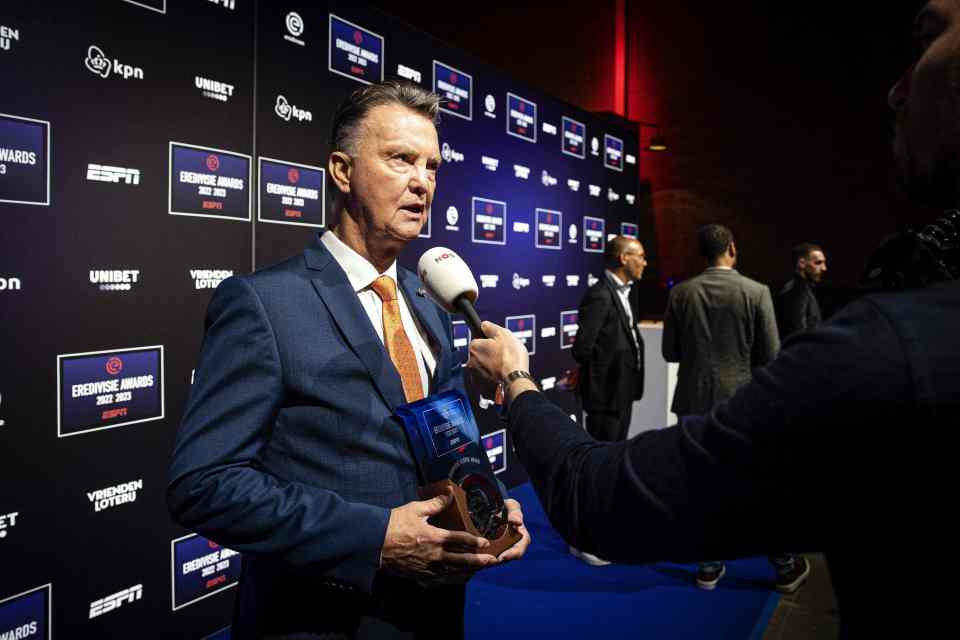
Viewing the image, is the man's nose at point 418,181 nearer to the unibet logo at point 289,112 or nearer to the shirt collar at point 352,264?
the shirt collar at point 352,264

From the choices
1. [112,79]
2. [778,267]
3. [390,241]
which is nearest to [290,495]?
[390,241]

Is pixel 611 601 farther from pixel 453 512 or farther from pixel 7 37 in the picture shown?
pixel 7 37

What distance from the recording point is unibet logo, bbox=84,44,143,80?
7.64 ft

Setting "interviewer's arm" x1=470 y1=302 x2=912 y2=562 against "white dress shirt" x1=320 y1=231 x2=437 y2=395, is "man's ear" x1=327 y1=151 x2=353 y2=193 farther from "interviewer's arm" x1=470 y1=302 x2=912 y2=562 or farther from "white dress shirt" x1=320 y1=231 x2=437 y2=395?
"interviewer's arm" x1=470 y1=302 x2=912 y2=562

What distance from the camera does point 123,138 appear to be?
2.43 meters

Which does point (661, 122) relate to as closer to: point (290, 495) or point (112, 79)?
point (112, 79)

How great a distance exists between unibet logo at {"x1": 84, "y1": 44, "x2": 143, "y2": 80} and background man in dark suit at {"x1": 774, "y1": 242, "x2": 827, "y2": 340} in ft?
14.2

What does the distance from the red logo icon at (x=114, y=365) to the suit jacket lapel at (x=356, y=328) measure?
1.49 metres

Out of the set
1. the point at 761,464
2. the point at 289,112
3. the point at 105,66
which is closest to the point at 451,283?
the point at 761,464

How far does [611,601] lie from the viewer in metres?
3.28

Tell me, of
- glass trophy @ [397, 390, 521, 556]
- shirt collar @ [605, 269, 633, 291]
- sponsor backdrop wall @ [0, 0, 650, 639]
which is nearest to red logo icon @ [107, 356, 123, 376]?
sponsor backdrop wall @ [0, 0, 650, 639]

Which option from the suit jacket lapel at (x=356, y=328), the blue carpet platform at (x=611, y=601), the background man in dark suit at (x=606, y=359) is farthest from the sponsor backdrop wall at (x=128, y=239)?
the background man in dark suit at (x=606, y=359)

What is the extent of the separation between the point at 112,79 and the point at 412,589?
6.83 ft

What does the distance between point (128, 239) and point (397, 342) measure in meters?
1.58
